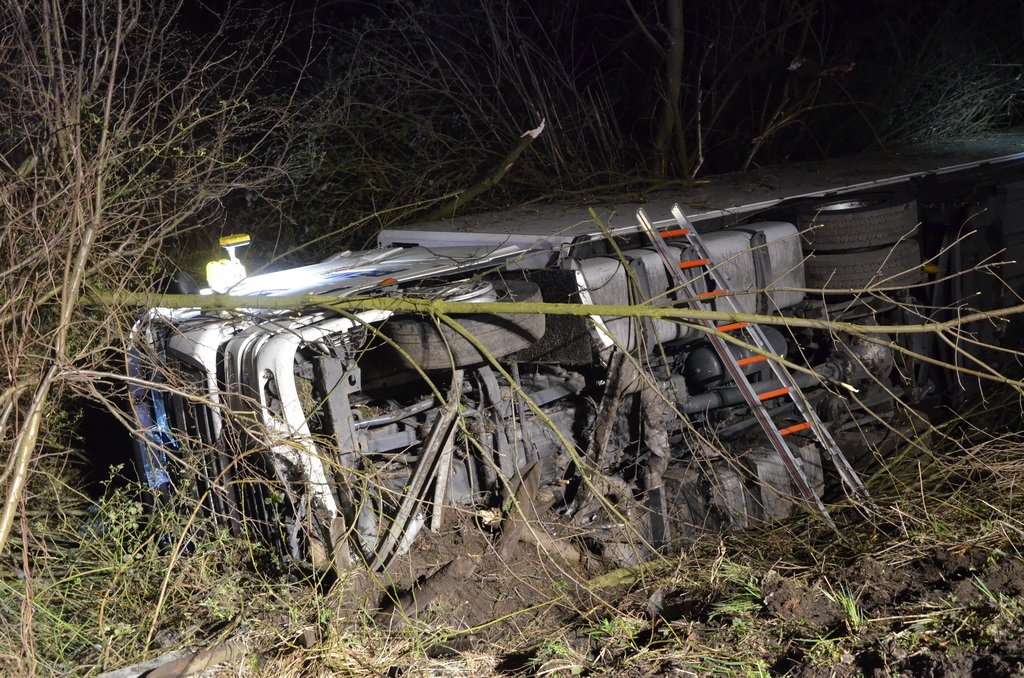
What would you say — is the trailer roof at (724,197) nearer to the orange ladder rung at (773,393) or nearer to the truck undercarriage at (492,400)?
the truck undercarriage at (492,400)

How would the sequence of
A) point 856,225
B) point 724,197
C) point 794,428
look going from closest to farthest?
point 794,428 → point 856,225 → point 724,197

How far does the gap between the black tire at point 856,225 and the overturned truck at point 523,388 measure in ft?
0.04

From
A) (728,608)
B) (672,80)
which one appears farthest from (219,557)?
(672,80)

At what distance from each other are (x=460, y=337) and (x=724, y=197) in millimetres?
2681

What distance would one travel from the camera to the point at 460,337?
400 centimetres

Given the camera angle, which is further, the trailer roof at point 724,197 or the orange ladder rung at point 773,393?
the trailer roof at point 724,197

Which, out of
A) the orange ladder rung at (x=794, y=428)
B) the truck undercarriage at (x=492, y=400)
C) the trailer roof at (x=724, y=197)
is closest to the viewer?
the truck undercarriage at (x=492, y=400)

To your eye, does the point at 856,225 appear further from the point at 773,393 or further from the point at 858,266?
the point at 773,393

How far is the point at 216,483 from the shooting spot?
13.0 ft

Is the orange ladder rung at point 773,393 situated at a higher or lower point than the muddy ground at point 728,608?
higher

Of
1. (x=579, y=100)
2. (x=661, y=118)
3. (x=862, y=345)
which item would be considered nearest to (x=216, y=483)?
(x=862, y=345)

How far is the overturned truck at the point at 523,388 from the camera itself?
3846mm

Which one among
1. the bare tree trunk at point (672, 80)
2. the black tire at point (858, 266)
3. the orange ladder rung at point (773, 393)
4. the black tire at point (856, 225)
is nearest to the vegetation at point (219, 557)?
the orange ladder rung at point (773, 393)

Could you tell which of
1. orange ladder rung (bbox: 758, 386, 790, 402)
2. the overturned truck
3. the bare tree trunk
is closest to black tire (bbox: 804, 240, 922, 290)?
the overturned truck
